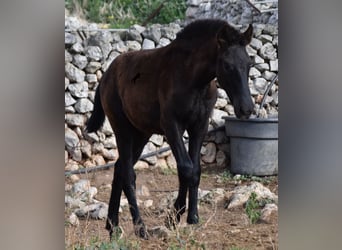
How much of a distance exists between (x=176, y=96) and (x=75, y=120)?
529 millimetres

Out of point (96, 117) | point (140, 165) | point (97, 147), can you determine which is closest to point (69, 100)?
point (96, 117)

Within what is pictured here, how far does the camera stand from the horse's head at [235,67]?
2516mm

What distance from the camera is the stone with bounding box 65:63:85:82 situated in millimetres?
2689

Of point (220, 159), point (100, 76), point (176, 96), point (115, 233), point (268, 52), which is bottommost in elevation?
point (115, 233)

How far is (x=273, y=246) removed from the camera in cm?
229

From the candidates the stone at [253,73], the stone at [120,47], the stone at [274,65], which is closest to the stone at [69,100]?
the stone at [120,47]

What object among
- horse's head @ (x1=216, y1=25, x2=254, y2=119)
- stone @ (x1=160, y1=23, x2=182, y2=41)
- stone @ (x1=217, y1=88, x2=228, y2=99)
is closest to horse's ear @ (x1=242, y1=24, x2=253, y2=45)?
horse's head @ (x1=216, y1=25, x2=254, y2=119)

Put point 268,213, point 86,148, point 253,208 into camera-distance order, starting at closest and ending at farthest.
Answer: point 268,213, point 253,208, point 86,148

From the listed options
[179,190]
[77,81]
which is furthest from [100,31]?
[179,190]

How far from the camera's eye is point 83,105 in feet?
8.80

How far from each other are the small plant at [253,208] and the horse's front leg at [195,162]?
26cm

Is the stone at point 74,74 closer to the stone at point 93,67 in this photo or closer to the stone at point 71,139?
the stone at point 93,67

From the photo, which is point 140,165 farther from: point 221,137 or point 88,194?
point 221,137
